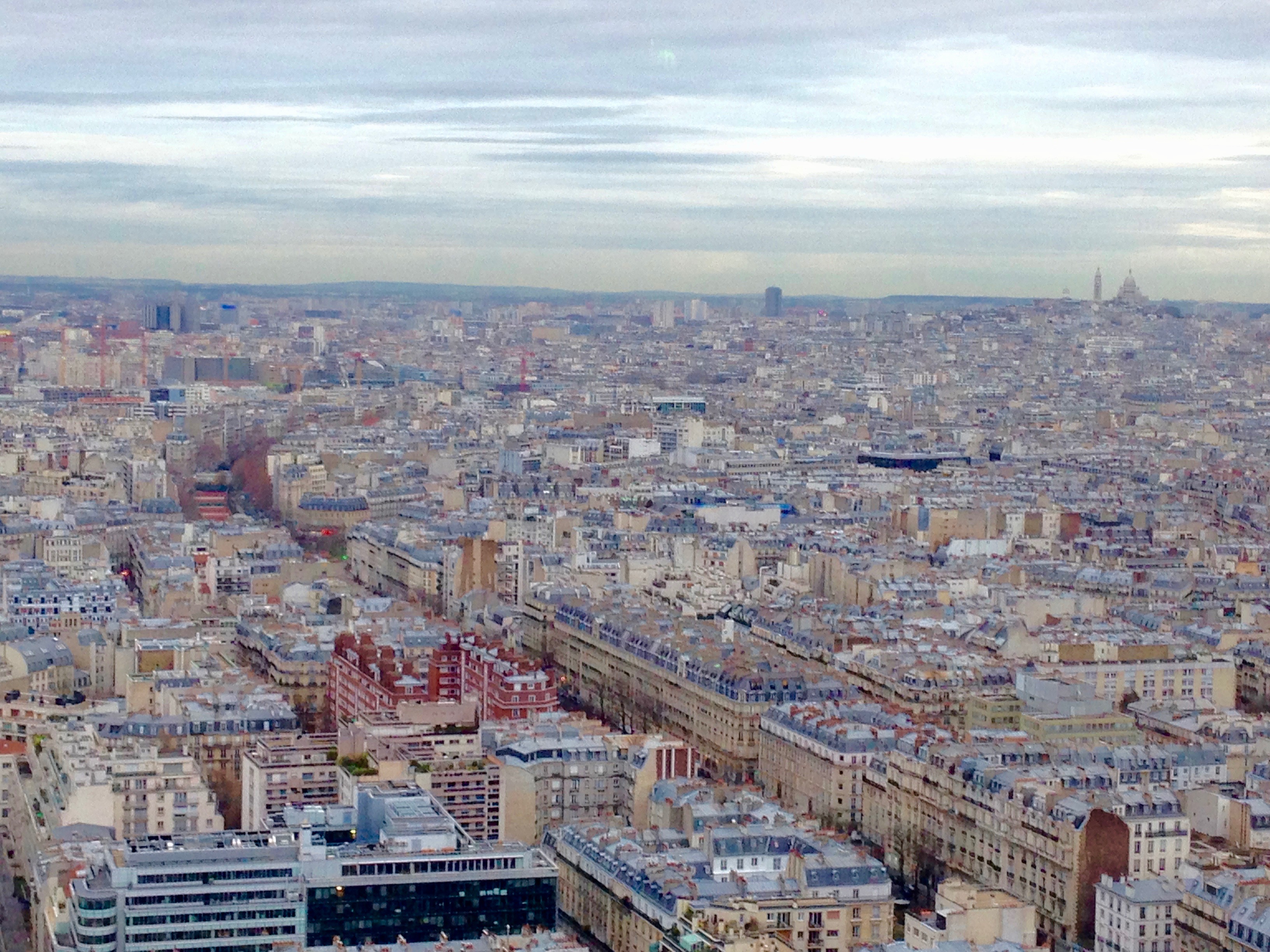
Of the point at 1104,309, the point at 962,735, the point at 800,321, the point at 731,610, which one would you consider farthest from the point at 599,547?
the point at 800,321

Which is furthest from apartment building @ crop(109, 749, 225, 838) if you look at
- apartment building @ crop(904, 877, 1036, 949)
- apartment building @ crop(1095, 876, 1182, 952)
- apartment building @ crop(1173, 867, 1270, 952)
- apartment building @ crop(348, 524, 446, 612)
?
apartment building @ crop(348, 524, 446, 612)

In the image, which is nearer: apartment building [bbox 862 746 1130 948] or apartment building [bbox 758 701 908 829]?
apartment building [bbox 862 746 1130 948]

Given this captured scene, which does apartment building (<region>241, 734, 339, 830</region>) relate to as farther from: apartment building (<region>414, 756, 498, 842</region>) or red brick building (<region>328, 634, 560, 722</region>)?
red brick building (<region>328, 634, 560, 722</region>)

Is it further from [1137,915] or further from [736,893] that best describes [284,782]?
[1137,915]

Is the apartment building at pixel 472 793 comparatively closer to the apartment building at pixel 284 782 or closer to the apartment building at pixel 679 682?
the apartment building at pixel 284 782

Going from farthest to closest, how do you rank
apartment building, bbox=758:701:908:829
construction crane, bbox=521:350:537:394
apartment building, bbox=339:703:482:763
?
construction crane, bbox=521:350:537:394, apartment building, bbox=758:701:908:829, apartment building, bbox=339:703:482:763

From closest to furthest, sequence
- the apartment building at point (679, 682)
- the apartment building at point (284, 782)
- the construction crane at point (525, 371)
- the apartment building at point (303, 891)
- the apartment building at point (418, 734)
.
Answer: the apartment building at point (303, 891)
the apartment building at point (284, 782)
the apartment building at point (418, 734)
the apartment building at point (679, 682)
the construction crane at point (525, 371)

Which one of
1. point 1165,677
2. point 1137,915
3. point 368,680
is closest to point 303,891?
point 1137,915

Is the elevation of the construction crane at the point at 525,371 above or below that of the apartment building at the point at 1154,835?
below

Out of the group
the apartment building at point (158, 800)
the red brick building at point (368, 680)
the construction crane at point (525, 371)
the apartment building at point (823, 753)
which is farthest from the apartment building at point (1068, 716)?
the construction crane at point (525, 371)
